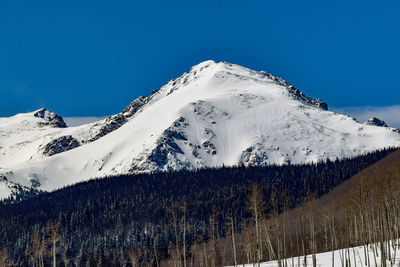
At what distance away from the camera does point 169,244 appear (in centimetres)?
18150

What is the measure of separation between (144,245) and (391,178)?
4660 inches

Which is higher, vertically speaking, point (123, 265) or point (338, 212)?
point (338, 212)

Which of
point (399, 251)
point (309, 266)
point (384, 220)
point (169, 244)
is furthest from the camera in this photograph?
point (169, 244)

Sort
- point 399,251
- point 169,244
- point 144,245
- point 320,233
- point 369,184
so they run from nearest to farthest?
point 399,251 < point 369,184 < point 320,233 < point 169,244 < point 144,245

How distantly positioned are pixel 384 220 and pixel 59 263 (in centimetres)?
14063

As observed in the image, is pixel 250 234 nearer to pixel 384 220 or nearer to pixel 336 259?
pixel 336 259

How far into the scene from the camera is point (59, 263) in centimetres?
19688

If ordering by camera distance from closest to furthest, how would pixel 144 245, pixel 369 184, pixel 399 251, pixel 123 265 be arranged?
pixel 399 251 < pixel 369 184 < pixel 123 265 < pixel 144 245

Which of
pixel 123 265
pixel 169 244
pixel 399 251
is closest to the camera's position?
pixel 399 251

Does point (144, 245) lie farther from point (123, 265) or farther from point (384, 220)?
point (384, 220)

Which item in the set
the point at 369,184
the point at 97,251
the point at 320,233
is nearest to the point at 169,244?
the point at 97,251

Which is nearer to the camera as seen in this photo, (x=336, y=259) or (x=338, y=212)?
(x=336, y=259)

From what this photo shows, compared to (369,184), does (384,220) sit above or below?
below

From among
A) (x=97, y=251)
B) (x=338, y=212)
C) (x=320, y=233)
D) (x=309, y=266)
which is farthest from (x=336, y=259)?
(x=97, y=251)
